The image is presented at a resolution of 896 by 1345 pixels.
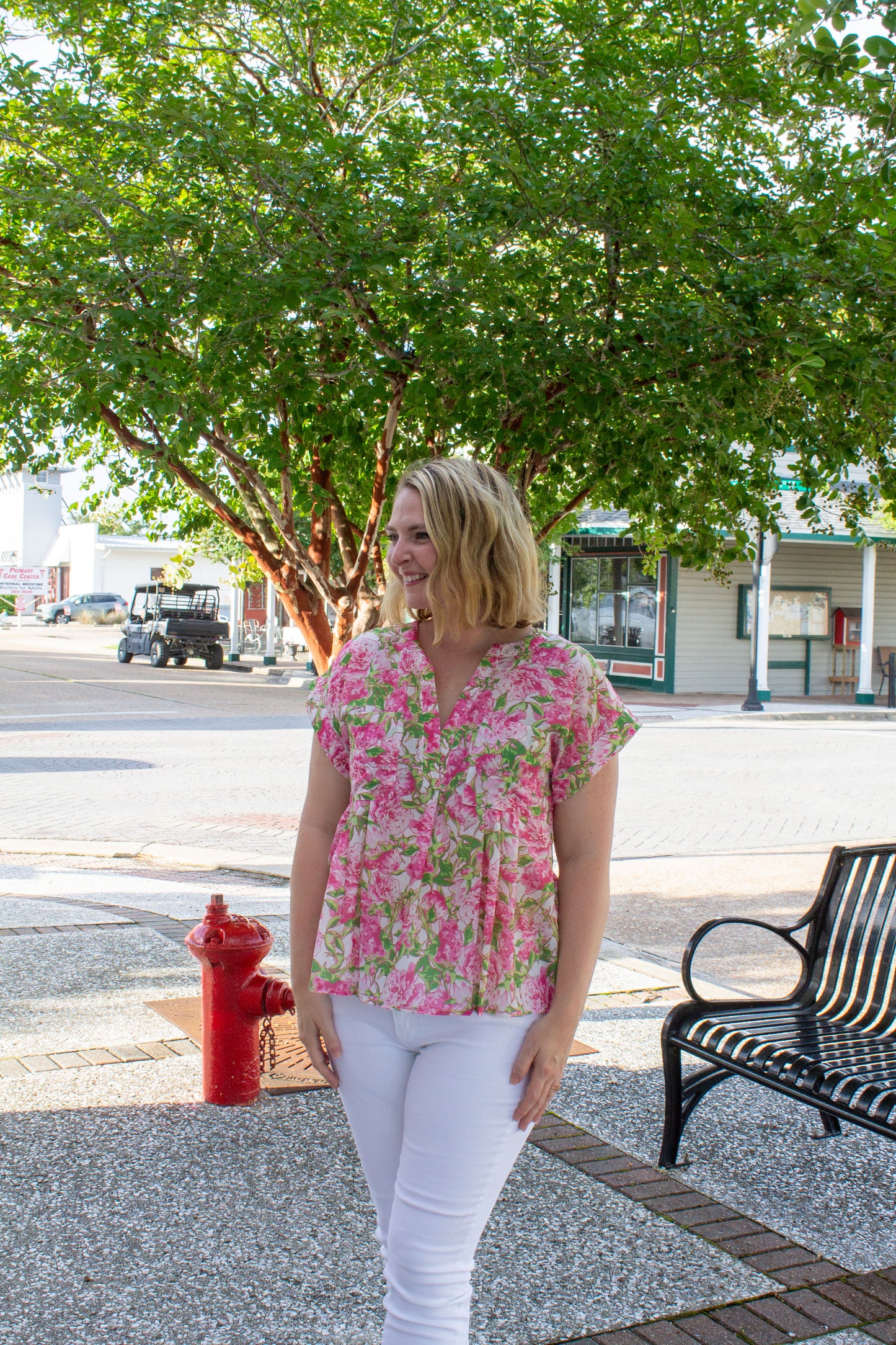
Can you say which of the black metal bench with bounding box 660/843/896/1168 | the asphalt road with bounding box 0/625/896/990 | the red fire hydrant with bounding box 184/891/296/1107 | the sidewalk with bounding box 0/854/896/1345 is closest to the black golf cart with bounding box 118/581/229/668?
the asphalt road with bounding box 0/625/896/990

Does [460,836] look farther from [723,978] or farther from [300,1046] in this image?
[723,978]

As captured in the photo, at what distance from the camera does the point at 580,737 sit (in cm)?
210

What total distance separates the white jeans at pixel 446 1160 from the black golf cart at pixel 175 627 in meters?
31.8

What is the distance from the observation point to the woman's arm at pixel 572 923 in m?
2.03

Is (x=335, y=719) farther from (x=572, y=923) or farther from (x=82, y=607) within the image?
(x=82, y=607)

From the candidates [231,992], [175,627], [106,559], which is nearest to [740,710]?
[175,627]

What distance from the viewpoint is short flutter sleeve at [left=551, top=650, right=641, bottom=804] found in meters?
2.10

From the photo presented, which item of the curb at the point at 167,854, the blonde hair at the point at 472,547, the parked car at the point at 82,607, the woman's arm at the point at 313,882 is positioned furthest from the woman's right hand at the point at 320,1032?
the parked car at the point at 82,607

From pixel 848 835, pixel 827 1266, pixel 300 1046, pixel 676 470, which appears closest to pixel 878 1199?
pixel 827 1266

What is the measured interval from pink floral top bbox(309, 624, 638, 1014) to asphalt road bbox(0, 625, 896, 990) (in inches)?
180

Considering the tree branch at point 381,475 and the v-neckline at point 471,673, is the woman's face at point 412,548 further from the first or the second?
the tree branch at point 381,475

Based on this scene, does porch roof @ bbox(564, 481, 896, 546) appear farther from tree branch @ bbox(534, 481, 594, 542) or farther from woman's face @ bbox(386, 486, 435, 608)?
woman's face @ bbox(386, 486, 435, 608)

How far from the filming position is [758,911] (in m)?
7.38

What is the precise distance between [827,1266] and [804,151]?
143 inches
